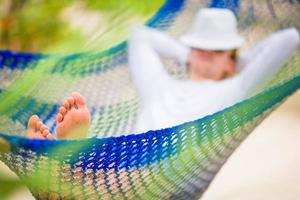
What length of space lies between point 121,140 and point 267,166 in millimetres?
1188

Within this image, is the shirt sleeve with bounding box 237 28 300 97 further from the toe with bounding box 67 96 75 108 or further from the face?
the toe with bounding box 67 96 75 108

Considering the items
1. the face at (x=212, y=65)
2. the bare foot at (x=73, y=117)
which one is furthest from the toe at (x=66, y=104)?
the face at (x=212, y=65)

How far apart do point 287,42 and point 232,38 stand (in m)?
0.23

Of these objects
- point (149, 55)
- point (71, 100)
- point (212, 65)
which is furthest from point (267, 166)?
point (71, 100)

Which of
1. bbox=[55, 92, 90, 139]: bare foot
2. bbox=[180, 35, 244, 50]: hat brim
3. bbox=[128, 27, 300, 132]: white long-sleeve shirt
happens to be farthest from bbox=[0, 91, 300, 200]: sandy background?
bbox=[55, 92, 90, 139]: bare foot

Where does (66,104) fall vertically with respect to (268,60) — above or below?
above

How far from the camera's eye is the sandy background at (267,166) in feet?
5.85

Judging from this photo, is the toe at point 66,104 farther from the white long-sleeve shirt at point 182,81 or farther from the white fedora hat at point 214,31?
the white fedora hat at point 214,31

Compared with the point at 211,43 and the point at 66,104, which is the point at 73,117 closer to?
the point at 66,104

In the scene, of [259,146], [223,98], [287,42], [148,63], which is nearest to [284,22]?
[287,42]

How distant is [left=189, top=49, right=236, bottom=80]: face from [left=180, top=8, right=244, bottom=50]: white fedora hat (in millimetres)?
30

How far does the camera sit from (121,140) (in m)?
0.90

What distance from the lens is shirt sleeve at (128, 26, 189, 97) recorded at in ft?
5.71

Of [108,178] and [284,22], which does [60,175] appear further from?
[284,22]
